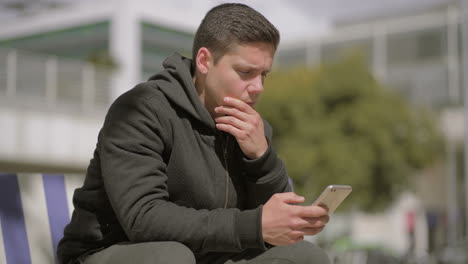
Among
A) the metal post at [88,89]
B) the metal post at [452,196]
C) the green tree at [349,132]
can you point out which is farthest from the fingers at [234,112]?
the metal post at [452,196]

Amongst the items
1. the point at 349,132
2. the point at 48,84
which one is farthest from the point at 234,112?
the point at 349,132

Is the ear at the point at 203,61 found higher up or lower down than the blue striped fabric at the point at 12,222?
higher up

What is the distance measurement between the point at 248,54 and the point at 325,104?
19910mm

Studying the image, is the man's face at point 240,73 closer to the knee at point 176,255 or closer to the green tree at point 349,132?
the knee at point 176,255

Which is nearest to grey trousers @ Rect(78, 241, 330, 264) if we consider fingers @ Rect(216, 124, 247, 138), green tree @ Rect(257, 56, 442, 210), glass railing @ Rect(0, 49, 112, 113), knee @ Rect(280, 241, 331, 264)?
knee @ Rect(280, 241, 331, 264)

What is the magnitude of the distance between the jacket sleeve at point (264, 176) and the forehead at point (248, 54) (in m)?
0.31

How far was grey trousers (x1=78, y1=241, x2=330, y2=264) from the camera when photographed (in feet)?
6.35

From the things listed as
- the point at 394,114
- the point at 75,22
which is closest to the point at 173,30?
the point at 75,22

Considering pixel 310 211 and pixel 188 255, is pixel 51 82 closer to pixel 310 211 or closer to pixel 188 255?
pixel 188 255

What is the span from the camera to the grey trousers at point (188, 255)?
1937 millimetres

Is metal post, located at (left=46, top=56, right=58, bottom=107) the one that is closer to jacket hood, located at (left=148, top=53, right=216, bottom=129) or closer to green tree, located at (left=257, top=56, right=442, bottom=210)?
green tree, located at (left=257, top=56, right=442, bottom=210)

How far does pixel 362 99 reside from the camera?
70.1ft

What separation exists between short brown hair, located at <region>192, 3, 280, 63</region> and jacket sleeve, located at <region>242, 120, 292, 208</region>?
Result: 0.38 metres

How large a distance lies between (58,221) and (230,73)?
4.08 feet
